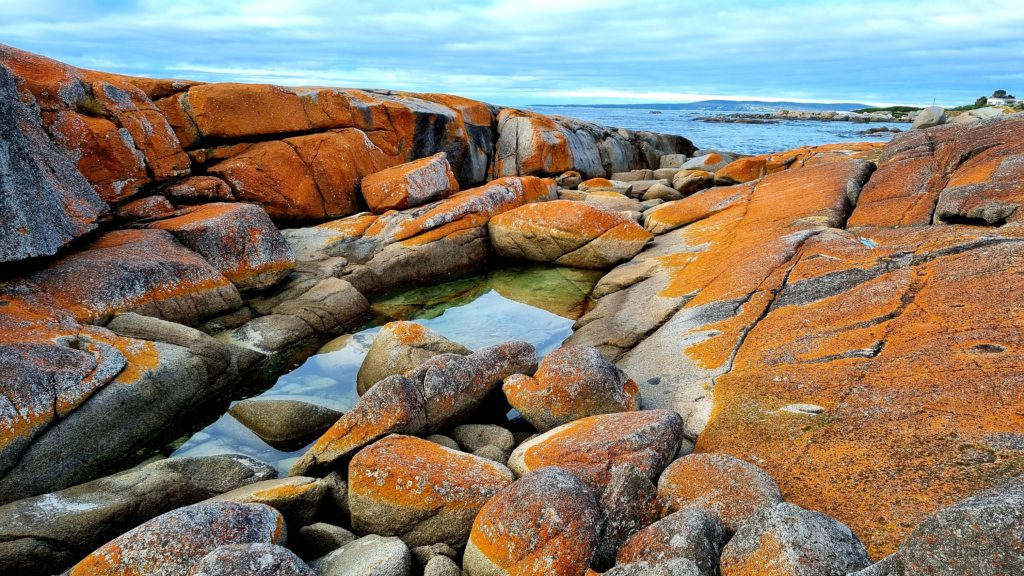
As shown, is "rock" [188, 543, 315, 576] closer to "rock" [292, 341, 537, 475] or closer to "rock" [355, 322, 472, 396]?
"rock" [292, 341, 537, 475]

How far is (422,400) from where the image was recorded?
730 centimetres

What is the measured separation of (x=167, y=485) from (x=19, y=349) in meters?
2.87

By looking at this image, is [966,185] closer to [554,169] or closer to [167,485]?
[167,485]

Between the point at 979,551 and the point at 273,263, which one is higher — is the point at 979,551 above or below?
above

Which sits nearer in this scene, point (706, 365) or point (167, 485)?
point (167, 485)

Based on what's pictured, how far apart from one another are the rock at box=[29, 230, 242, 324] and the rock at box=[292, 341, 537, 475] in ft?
17.3

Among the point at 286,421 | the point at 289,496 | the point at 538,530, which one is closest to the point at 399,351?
the point at 286,421

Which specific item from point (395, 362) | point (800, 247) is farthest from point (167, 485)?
point (800, 247)

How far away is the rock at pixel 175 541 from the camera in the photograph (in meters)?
4.44

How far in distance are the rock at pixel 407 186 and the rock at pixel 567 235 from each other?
2.27 metres

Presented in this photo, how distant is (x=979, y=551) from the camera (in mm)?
2836

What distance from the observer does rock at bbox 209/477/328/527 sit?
570 cm

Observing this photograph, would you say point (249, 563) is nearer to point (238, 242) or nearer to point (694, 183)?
point (238, 242)

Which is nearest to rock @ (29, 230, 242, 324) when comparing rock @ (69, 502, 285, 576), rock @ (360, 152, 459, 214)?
rock @ (360, 152, 459, 214)
